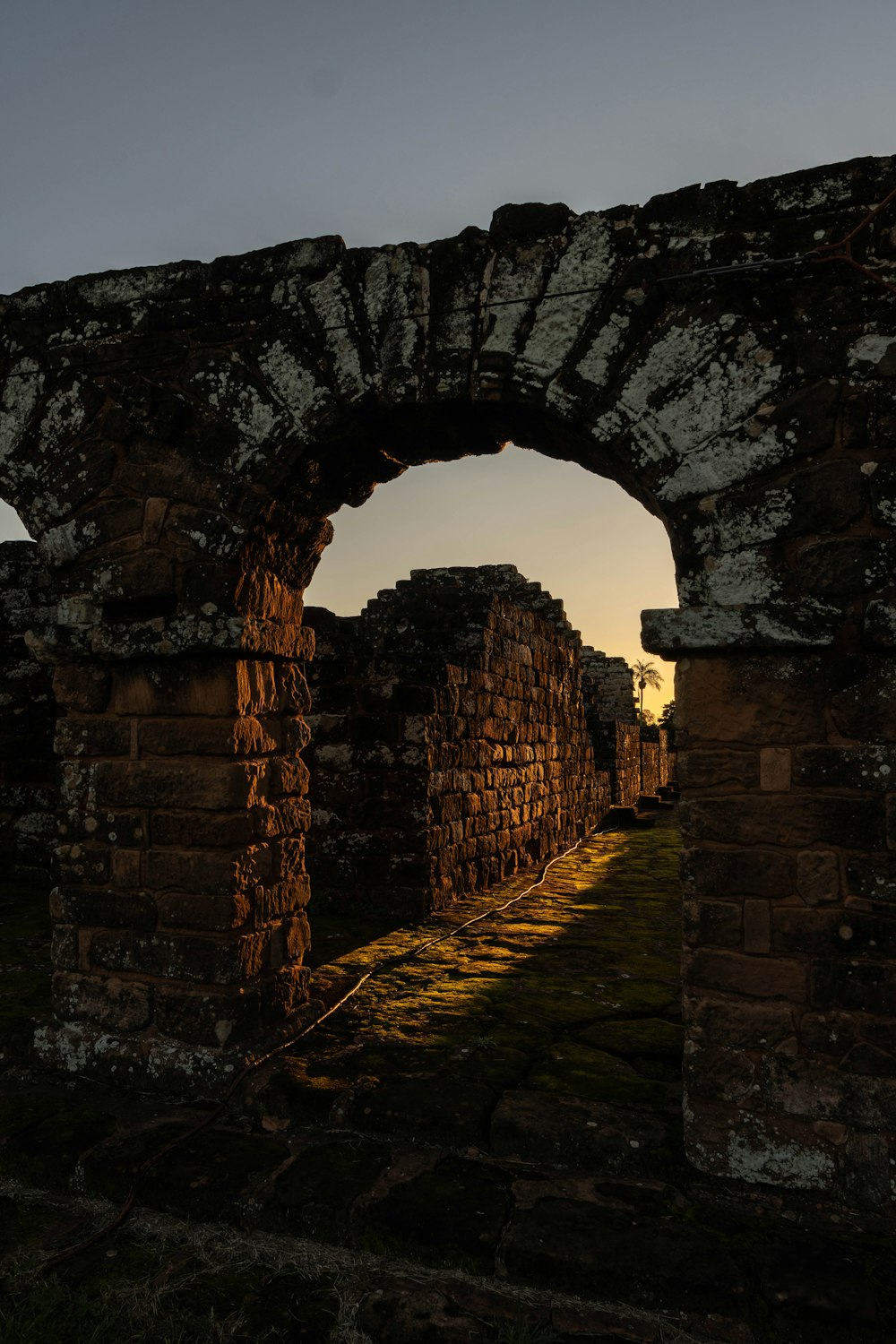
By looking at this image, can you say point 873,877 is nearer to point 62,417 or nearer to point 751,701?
point 751,701

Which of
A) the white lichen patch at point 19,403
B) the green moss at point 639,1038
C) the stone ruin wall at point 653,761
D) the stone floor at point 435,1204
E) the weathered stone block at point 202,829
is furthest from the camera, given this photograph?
the stone ruin wall at point 653,761

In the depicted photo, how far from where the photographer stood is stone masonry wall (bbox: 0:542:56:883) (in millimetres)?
7320

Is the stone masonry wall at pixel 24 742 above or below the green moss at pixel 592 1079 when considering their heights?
above

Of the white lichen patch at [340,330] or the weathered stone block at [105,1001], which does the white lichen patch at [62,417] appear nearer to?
the white lichen patch at [340,330]

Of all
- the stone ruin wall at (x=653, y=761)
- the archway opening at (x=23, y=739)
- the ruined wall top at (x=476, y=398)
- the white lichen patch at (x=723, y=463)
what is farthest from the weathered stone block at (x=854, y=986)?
the stone ruin wall at (x=653, y=761)

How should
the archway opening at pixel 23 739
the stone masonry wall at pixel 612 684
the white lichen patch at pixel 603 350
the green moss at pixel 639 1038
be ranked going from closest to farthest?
1. the white lichen patch at pixel 603 350
2. the green moss at pixel 639 1038
3. the archway opening at pixel 23 739
4. the stone masonry wall at pixel 612 684

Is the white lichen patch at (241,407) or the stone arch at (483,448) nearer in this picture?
the stone arch at (483,448)

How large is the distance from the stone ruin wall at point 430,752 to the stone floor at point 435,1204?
2.23 meters

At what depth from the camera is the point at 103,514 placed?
375 cm

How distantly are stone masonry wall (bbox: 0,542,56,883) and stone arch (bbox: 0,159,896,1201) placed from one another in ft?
12.8

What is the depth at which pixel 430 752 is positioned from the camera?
6.43 meters

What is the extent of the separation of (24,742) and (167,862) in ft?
15.0

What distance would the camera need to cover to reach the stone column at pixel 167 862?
345cm

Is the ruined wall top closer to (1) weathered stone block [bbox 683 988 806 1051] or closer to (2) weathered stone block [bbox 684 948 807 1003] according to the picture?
(2) weathered stone block [bbox 684 948 807 1003]
